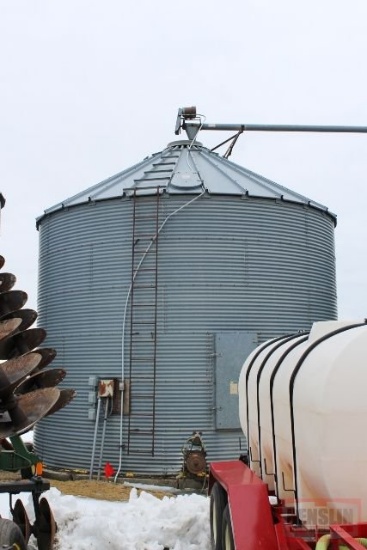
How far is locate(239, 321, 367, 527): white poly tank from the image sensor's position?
13.8ft

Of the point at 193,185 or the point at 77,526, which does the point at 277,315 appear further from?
the point at 77,526

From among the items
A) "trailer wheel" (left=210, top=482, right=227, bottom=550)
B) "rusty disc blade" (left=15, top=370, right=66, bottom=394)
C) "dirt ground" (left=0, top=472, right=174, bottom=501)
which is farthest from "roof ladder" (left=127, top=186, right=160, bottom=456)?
"rusty disc blade" (left=15, top=370, right=66, bottom=394)

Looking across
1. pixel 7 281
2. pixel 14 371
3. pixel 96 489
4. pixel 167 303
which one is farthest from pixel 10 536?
pixel 167 303

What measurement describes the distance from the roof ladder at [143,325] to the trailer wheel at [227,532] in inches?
308

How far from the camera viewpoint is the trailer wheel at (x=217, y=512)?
635 cm

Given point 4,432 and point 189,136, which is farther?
point 189,136

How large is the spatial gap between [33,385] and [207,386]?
7498mm

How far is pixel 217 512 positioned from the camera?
21.5 feet

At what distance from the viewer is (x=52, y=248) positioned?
639 inches

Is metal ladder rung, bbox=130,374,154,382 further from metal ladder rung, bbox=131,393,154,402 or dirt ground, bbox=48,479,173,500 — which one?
dirt ground, bbox=48,479,173,500

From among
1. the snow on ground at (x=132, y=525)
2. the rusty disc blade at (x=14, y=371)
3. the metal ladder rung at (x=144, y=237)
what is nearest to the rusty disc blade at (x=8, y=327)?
the rusty disc blade at (x=14, y=371)

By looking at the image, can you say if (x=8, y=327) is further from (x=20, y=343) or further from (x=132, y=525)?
(x=132, y=525)

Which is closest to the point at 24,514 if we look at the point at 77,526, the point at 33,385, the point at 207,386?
the point at 77,526

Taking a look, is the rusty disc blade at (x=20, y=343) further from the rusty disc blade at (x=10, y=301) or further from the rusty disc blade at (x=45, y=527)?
the rusty disc blade at (x=45, y=527)
